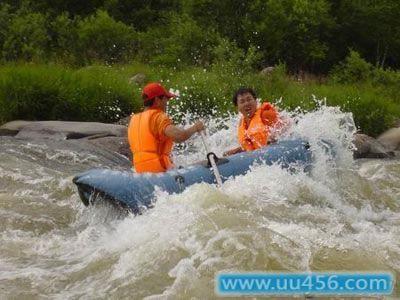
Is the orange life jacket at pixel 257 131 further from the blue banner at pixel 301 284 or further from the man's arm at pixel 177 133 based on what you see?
the blue banner at pixel 301 284

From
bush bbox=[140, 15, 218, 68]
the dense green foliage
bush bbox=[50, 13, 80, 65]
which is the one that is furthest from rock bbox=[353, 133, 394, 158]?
bush bbox=[50, 13, 80, 65]

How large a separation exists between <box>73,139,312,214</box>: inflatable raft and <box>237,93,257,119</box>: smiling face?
1.06 meters

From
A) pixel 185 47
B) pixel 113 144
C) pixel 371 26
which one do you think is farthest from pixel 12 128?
pixel 371 26

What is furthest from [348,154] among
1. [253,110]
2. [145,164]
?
[145,164]

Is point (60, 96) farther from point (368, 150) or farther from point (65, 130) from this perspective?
point (368, 150)

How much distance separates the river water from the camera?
420 cm

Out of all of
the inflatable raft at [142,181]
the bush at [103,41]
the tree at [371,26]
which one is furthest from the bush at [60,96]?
the tree at [371,26]

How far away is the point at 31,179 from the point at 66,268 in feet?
9.50

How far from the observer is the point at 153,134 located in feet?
20.3

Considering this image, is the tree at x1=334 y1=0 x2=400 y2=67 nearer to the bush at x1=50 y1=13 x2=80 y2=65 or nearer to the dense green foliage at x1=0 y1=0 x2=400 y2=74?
the dense green foliage at x1=0 y1=0 x2=400 y2=74

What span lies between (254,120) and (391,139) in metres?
5.97

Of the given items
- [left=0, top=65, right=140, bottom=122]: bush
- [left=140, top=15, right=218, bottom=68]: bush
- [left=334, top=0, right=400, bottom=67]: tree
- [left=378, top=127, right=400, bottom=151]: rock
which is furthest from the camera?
[left=334, top=0, right=400, bottom=67]: tree

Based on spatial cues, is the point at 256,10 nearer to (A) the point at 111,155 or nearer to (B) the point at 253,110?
(A) the point at 111,155

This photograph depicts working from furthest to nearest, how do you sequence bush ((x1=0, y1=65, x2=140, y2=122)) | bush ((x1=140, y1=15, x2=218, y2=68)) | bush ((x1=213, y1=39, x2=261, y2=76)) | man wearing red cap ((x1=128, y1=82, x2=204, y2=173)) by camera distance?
bush ((x1=140, y1=15, x2=218, y2=68))
bush ((x1=213, y1=39, x2=261, y2=76))
bush ((x1=0, y1=65, x2=140, y2=122))
man wearing red cap ((x1=128, y1=82, x2=204, y2=173))
